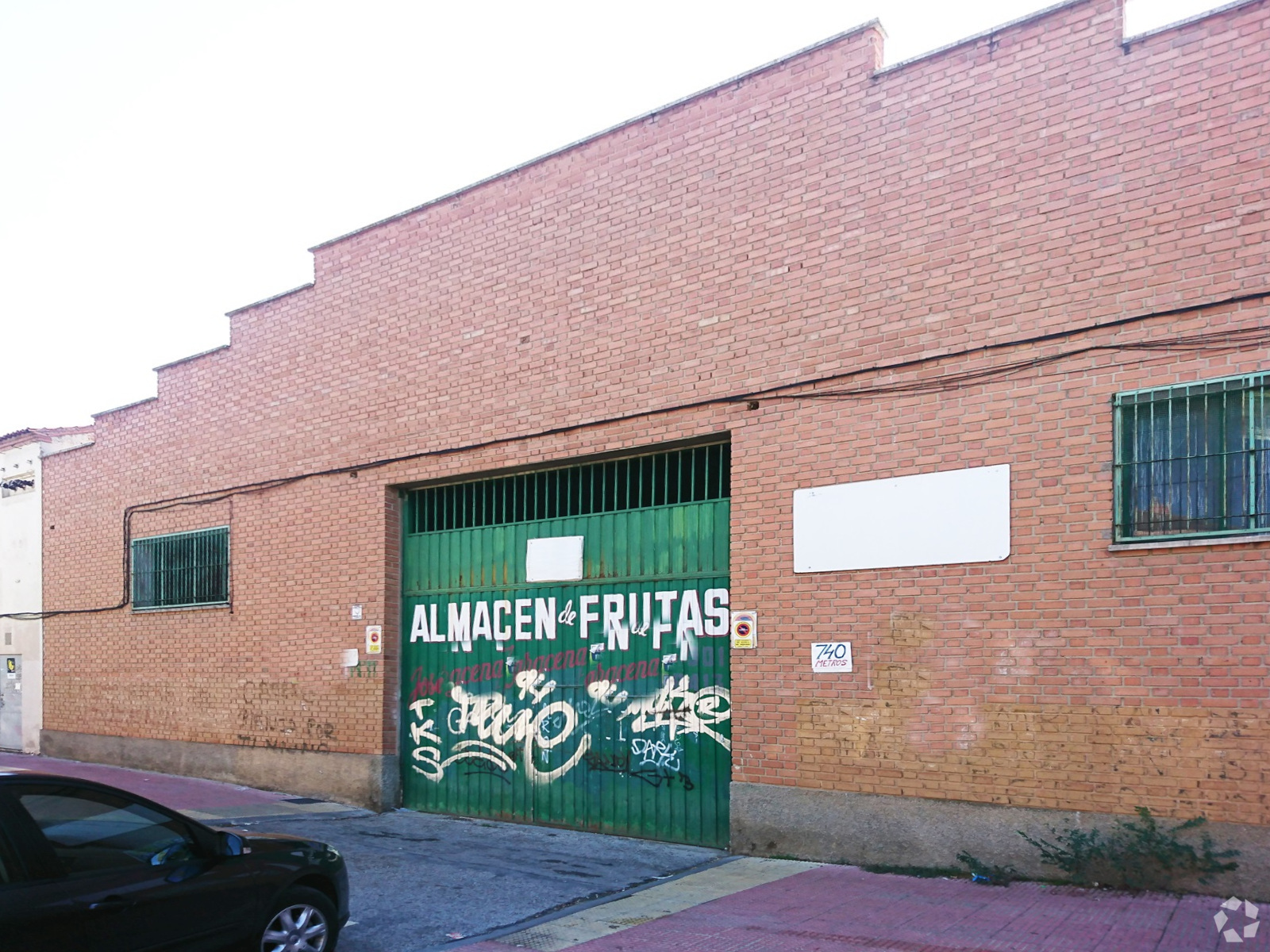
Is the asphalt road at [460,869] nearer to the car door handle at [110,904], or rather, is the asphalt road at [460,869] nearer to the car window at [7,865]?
the car door handle at [110,904]

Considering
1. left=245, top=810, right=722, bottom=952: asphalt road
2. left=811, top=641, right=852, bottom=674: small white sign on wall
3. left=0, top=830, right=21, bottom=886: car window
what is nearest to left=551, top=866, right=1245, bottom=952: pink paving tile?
left=245, top=810, right=722, bottom=952: asphalt road

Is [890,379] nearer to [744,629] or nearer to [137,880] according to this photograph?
[744,629]

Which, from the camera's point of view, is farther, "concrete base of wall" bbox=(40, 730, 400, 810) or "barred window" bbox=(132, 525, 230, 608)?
"barred window" bbox=(132, 525, 230, 608)

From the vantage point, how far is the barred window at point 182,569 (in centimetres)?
1497

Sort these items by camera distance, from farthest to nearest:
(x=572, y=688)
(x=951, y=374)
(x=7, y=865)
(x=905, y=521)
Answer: (x=572, y=688) < (x=905, y=521) < (x=951, y=374) < (x=7, y=865)

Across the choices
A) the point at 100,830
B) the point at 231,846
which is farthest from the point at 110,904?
the point at 231,846

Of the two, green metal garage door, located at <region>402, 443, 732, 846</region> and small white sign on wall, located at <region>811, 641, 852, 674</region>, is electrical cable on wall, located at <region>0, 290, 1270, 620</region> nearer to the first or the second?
green metal garage door, located at <region>402, 443, 732, 846</region>

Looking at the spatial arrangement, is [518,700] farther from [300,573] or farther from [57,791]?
[57,791]

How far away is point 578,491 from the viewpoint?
37.8 feet

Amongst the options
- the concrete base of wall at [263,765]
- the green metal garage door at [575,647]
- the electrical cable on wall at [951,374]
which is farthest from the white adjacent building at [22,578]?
the green metal garage door at [575,647]

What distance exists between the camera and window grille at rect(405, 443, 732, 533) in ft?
34.9

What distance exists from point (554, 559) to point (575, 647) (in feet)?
3.09

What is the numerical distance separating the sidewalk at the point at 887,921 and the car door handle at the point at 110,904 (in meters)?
2.39

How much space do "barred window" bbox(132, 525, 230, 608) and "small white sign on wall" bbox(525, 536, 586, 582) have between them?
205 inches
